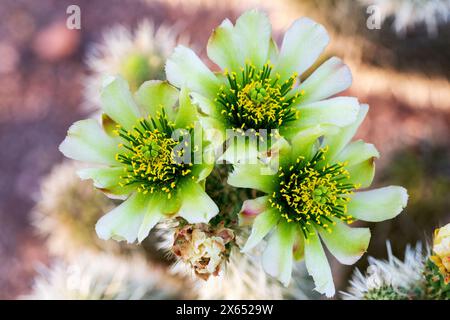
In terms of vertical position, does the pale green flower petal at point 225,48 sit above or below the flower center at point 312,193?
above

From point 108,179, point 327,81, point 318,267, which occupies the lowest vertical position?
point 318,267

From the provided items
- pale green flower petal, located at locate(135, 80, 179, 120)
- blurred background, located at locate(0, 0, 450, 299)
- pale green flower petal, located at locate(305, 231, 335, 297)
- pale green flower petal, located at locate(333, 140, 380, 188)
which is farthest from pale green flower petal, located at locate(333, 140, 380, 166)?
blurred background, located at locate(0, 0, 450, 299)

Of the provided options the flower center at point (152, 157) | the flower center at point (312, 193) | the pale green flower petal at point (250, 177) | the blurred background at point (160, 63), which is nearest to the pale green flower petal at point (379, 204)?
the flower center at point (312, 193)

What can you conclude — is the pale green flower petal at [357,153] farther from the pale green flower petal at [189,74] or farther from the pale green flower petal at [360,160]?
the pale green flower petal at [189,74]

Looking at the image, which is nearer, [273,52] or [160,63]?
[273,52]

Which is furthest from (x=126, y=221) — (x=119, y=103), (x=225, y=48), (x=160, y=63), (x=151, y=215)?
(x=160, y=63)

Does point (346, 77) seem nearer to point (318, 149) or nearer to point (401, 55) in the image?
point (318, 149)

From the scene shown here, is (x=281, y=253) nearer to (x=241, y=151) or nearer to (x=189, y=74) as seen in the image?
(x=241, y=151)
